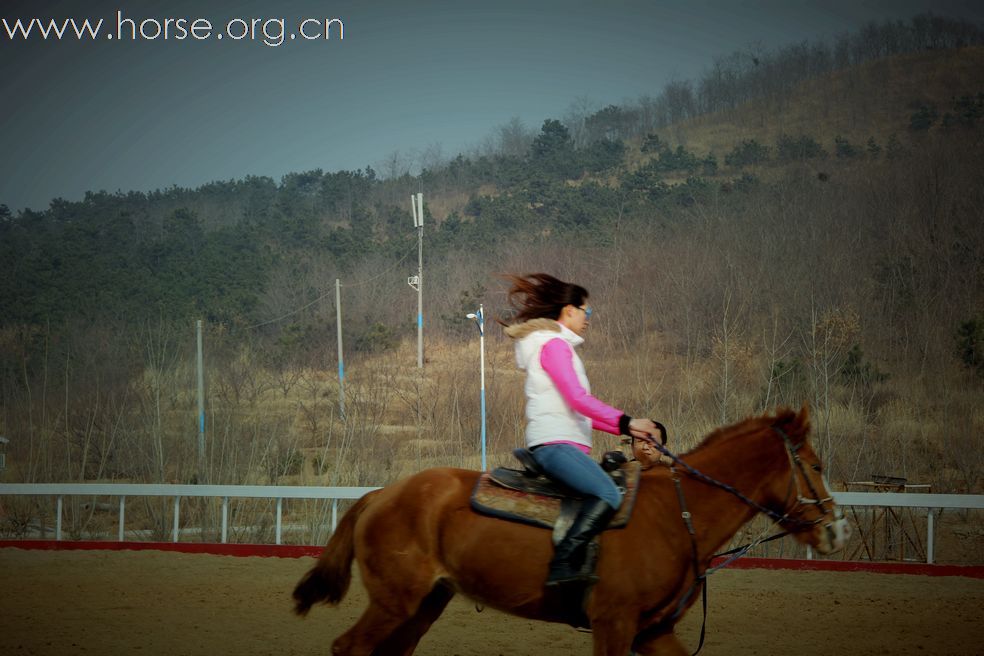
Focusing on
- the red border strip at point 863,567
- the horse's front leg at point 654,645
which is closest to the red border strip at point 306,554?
the red border strip at point 863,567

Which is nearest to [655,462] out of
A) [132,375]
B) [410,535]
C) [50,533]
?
[410,535]

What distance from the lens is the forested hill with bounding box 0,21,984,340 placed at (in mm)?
47375

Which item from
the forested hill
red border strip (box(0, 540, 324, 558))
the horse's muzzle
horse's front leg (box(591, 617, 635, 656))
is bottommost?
red border strip (box(0, 540, 324, 558))

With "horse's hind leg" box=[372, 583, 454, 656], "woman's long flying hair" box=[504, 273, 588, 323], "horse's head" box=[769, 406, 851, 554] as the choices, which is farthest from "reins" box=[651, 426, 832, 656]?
"horse's hind leg" box=[372, 583, 454, 656]

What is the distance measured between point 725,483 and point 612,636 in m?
1.16

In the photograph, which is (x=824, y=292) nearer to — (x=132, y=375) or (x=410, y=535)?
(x=132, y=375)

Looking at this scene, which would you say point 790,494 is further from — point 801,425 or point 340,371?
point 340,371

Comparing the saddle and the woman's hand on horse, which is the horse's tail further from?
the woman's hand on horse

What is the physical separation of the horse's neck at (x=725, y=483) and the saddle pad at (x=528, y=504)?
344 mm

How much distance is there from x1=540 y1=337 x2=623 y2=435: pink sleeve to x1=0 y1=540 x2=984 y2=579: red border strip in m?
7.91

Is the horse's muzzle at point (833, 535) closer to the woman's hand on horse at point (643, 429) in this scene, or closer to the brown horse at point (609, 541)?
the brown horse at point (609, 541)

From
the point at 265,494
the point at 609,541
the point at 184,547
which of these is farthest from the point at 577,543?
the point at 265,494

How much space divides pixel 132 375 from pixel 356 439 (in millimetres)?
7547

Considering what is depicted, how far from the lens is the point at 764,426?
6164mm
